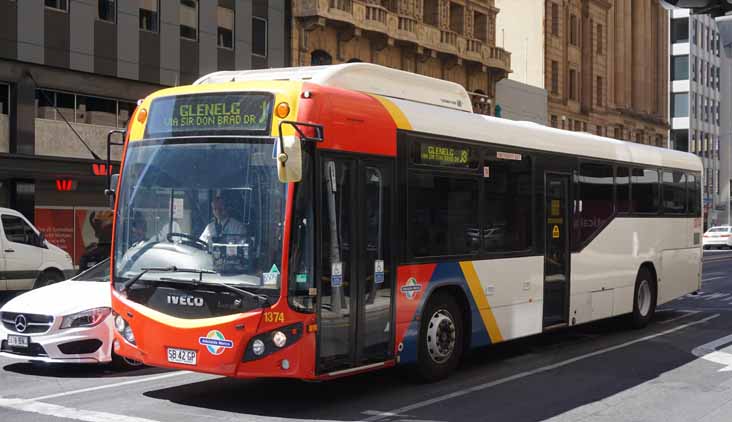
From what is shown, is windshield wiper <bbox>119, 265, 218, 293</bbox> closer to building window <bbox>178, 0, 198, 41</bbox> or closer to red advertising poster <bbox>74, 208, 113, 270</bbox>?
red advertising poster <bbox>74, 208, 113, 270</bbox>

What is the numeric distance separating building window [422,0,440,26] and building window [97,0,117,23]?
1792 centimetres

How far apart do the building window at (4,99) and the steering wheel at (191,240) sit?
1851 cm

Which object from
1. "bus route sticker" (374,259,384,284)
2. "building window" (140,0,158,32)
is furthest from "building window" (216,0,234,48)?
"bus route sticker" (374,259,384,284)

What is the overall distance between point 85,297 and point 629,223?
8246mm

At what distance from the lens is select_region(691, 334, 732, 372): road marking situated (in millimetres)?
11914

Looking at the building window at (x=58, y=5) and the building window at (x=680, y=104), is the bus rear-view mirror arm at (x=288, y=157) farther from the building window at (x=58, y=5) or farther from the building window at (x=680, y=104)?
the building window at (x=680, y=104)

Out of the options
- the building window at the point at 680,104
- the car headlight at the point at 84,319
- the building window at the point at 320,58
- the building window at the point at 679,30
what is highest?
the building window at the point at 679,30

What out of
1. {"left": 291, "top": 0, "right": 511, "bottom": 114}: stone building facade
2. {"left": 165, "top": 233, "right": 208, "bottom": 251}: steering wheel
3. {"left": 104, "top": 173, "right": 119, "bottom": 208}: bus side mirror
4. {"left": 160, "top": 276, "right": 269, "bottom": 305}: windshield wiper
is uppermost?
{"left": 291, "top": 0, "right": 511, "bottom": 114}: stone building facade

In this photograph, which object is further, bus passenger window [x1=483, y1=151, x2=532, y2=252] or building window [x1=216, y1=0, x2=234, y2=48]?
building window [x1=216, y1=0, x2=234, y2=48]

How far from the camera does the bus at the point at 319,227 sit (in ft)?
27.5

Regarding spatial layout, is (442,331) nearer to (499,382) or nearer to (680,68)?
(499,382)

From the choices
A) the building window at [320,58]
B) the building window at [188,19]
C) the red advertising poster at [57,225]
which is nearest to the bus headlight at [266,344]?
the red advertising poster at [57,225]

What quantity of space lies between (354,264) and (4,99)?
62.9ft

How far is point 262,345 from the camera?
27.2 feet
